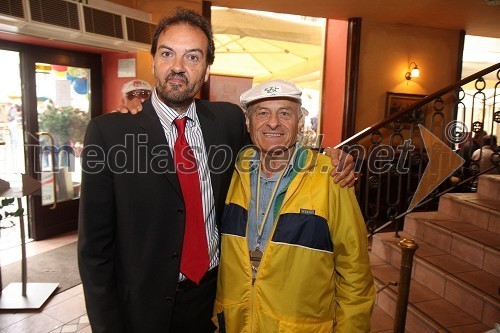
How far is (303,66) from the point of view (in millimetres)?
7535

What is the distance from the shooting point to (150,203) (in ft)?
4.13

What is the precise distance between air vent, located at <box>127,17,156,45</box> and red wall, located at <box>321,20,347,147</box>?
9.83 ft

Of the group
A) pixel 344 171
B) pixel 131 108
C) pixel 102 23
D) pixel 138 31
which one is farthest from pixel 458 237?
pixel 102 23

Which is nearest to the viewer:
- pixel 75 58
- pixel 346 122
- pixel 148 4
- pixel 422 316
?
pixel 422 316

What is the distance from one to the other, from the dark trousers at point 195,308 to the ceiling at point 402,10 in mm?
4058

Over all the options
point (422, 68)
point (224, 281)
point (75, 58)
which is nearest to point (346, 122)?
point (422, 68)

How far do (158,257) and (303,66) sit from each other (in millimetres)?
6921

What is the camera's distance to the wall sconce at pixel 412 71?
5.61 metres

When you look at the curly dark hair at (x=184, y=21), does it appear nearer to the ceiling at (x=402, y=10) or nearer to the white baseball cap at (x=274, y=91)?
the white baseball cap at (x=274, y=91)

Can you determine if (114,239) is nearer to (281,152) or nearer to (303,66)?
(281,152)

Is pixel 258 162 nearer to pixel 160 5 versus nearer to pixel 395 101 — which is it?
pixel 160 5

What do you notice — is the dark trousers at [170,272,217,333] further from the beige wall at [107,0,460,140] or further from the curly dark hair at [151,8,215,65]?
the beige wall at [107,0,460,140]

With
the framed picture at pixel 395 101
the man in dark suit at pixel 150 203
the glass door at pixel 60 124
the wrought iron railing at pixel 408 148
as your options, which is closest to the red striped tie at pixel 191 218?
the man in dark suit at pixel 150 203

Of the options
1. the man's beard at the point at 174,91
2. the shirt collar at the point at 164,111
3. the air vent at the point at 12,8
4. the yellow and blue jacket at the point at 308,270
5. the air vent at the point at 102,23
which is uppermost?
the air vent at the point at 102,23
